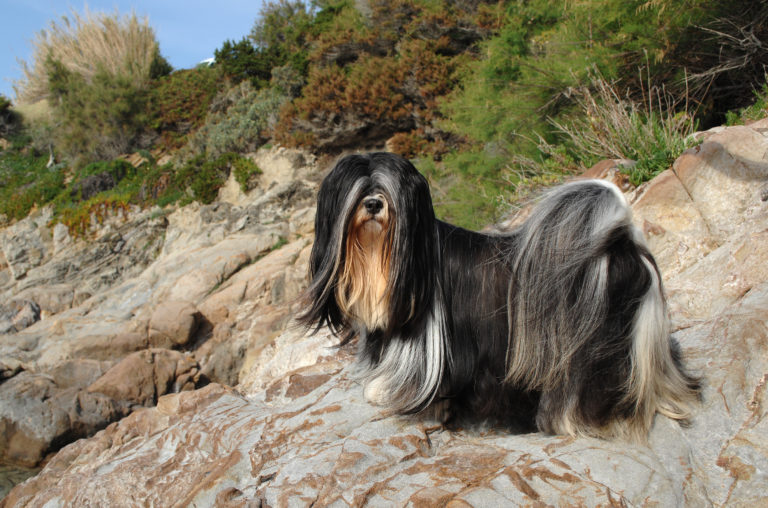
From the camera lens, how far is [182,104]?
20.3 meters

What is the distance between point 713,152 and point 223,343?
6865 mm

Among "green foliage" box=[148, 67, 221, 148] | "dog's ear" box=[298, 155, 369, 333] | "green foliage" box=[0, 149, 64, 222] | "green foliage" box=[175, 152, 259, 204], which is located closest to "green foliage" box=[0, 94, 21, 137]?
"green foliage" box=[0, 149, 64, 222]

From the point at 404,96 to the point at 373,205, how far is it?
1171cm

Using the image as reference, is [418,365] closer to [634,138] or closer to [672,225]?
[672,225]

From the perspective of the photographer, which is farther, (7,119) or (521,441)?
(7,119)

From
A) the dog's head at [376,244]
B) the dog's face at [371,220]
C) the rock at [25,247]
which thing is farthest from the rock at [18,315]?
the dog's face at [371,220]

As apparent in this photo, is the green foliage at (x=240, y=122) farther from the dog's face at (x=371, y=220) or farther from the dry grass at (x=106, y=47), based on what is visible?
the dog's face at (x=371, y=220)

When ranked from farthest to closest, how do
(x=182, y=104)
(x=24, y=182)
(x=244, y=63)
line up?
(x=24, y=182), (x=182, y=104), (x=244, y=63)

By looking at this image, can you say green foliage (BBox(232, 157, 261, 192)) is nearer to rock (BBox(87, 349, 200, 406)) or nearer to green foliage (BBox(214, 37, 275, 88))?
green foliage (BBox(214, 37, 275, 88))

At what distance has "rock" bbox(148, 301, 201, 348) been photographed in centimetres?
841

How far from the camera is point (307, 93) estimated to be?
14859 millimetres

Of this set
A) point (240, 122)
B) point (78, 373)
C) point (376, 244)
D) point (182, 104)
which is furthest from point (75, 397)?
point (182, 104)

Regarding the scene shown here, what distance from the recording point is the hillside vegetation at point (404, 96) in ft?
21.7

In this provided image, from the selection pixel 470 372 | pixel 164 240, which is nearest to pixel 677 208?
pixel 470 372
